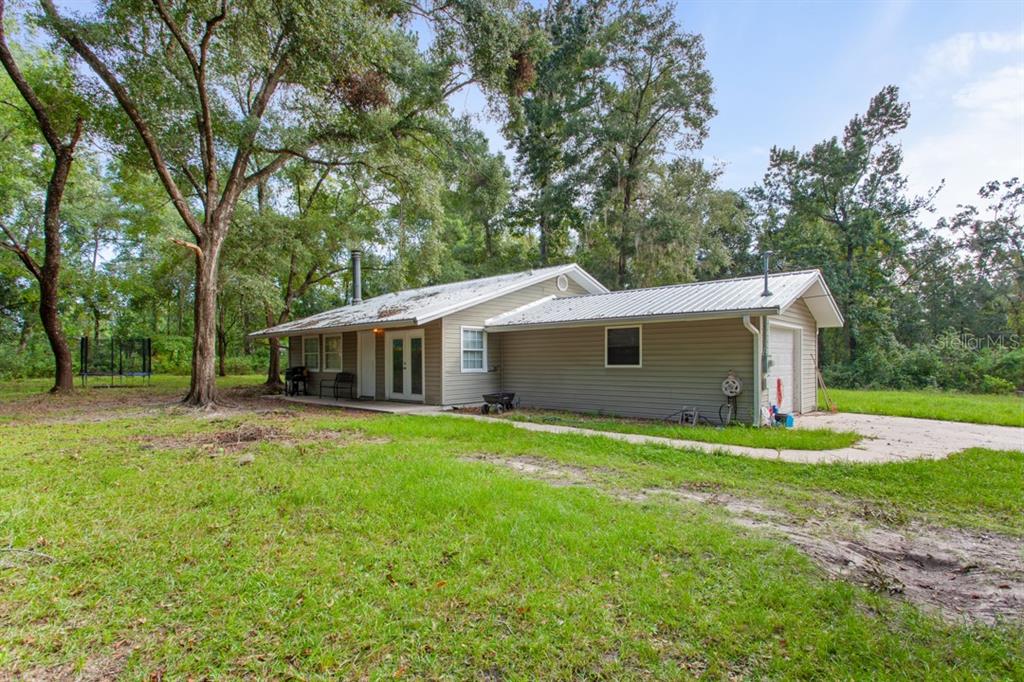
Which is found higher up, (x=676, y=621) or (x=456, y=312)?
(x=456, y=312)

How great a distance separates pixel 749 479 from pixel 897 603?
2.66 metres

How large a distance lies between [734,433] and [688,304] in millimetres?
2795

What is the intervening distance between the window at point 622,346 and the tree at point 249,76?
755 cm

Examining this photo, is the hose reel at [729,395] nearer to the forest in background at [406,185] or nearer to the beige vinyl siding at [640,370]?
the beige vinyl siding at [640,370]

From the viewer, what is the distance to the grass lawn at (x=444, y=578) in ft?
7.70

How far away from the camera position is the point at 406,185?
1304cm

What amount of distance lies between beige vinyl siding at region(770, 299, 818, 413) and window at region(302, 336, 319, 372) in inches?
539

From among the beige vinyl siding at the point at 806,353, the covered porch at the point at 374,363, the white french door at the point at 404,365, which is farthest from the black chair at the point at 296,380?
the beige vinyl siding at the point at 806,353

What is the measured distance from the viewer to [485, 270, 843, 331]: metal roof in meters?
8.79

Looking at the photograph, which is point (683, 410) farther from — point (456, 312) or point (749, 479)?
point (456, 312)

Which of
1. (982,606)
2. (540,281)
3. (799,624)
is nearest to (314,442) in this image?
(799,624)

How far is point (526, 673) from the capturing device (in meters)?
2.23

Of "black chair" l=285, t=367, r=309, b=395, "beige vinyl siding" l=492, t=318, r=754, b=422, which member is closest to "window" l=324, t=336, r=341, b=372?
"black chair" l=285, t=367, r=309, b=395

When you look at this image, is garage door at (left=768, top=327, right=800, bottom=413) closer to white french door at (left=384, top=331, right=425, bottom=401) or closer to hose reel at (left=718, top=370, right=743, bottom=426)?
hose reel at (left=718, top=370, right=743, bottom=426)
